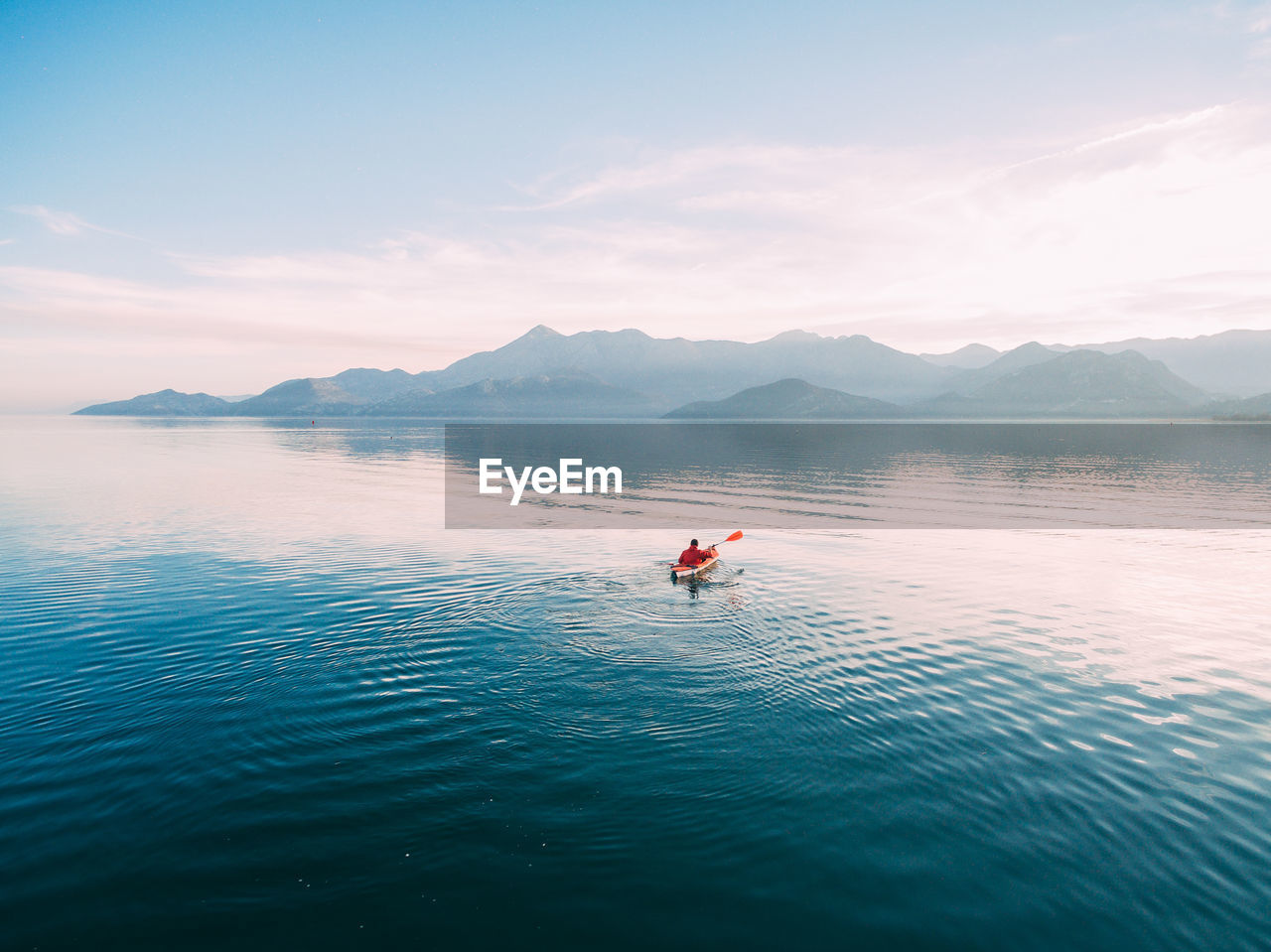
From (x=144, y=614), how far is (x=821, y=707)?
3476 cm

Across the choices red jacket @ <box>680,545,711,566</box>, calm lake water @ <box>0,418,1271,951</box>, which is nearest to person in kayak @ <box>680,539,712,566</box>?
red jacket @ <box>680,545,711,566</box>

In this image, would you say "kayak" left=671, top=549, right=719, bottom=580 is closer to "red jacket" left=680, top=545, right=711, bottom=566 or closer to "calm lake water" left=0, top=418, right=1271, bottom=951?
"red jacket" left=680, top=545, right=711, bottom=566

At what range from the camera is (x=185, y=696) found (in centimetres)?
2294

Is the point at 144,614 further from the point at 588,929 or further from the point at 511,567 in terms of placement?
the point at 588,929

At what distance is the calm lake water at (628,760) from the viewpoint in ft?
44.2

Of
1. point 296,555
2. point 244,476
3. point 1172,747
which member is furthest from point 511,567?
point 244,476

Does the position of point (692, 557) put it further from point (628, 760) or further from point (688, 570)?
point (628, 760)

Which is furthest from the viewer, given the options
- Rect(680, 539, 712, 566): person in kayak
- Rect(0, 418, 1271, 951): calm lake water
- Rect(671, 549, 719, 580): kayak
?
Rect(680, 539, 712, 566): person in kayak

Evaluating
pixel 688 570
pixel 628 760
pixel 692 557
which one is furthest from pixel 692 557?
pixel 628 760

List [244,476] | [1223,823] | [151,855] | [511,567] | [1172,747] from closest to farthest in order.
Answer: [151,855] → [1223,823] → [1172,747] → [511,567] → [244,476]

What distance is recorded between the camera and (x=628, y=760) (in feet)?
61.2

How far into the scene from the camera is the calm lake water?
13.5 metres

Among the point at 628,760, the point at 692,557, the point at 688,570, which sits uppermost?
the point at 692,557

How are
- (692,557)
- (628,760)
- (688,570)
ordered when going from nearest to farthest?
(628,760), (688,570), (692,557)
